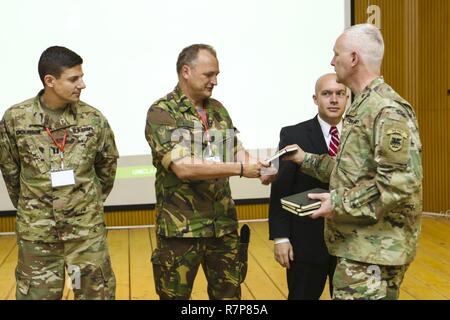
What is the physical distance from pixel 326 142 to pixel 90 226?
1155mm

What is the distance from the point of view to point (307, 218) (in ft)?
11.2

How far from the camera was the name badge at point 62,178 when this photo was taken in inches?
125

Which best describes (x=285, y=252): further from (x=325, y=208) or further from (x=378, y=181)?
(x=378, y=181)

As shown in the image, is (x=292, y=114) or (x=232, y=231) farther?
(x=292, y=114)

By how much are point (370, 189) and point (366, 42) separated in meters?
0.54

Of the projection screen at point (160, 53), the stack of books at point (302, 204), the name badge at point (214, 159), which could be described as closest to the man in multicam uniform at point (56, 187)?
the name badge at point (214, 159)

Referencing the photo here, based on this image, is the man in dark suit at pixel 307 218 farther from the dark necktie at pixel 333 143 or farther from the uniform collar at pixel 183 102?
the uniform collar at pixel 183 102

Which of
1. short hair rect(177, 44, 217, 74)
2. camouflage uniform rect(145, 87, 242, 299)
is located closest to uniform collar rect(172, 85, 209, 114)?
camouflage uniform rect(145, 87, 242, 299)

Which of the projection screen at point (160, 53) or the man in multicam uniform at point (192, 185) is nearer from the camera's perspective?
the man in multicam uniform at point (192, 185)

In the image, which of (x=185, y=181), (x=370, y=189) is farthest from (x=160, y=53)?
(x=370, y=189)

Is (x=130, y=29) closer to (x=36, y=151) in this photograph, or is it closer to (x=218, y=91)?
(x=218, y=91)

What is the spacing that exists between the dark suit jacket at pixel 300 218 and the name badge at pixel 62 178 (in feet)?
3.05

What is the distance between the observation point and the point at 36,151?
319 cm
